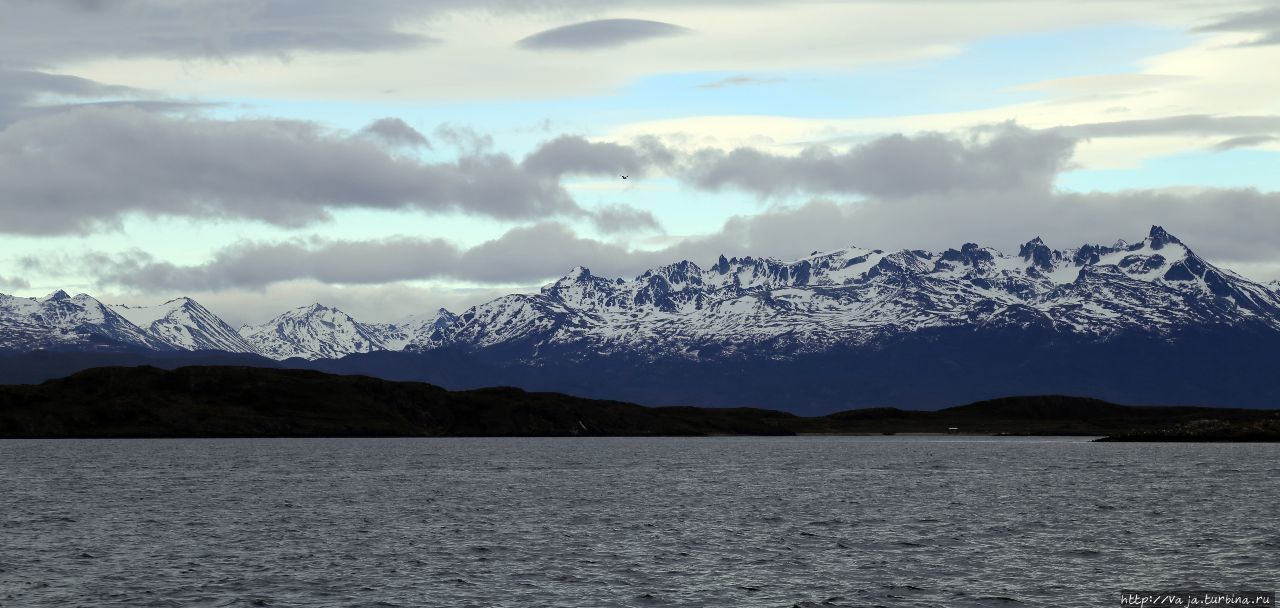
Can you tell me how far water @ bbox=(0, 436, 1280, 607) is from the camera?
227ft

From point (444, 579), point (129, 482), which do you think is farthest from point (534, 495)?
point (444, 579)

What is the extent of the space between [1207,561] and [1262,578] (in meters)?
7.46

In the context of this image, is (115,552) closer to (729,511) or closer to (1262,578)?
(729,511)

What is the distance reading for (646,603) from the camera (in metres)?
65.8

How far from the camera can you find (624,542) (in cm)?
9175

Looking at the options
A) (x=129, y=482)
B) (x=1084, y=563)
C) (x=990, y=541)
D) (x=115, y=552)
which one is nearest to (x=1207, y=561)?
(x=1084, y=563)

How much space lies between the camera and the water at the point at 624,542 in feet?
227

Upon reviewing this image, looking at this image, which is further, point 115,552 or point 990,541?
point 990,541

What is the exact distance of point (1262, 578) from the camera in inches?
2803

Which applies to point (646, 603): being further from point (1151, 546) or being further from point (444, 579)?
point (1151, 546)

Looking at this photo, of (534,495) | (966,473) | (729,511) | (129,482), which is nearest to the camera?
(729,511)

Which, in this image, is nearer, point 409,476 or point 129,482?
point 129,482

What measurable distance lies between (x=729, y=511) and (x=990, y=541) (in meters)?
30.0

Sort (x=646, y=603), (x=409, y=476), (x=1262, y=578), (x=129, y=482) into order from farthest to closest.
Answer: (x=409, y=476) → (x=129, y=482) → (x=1262, y=578) → (x=646, y=603)
